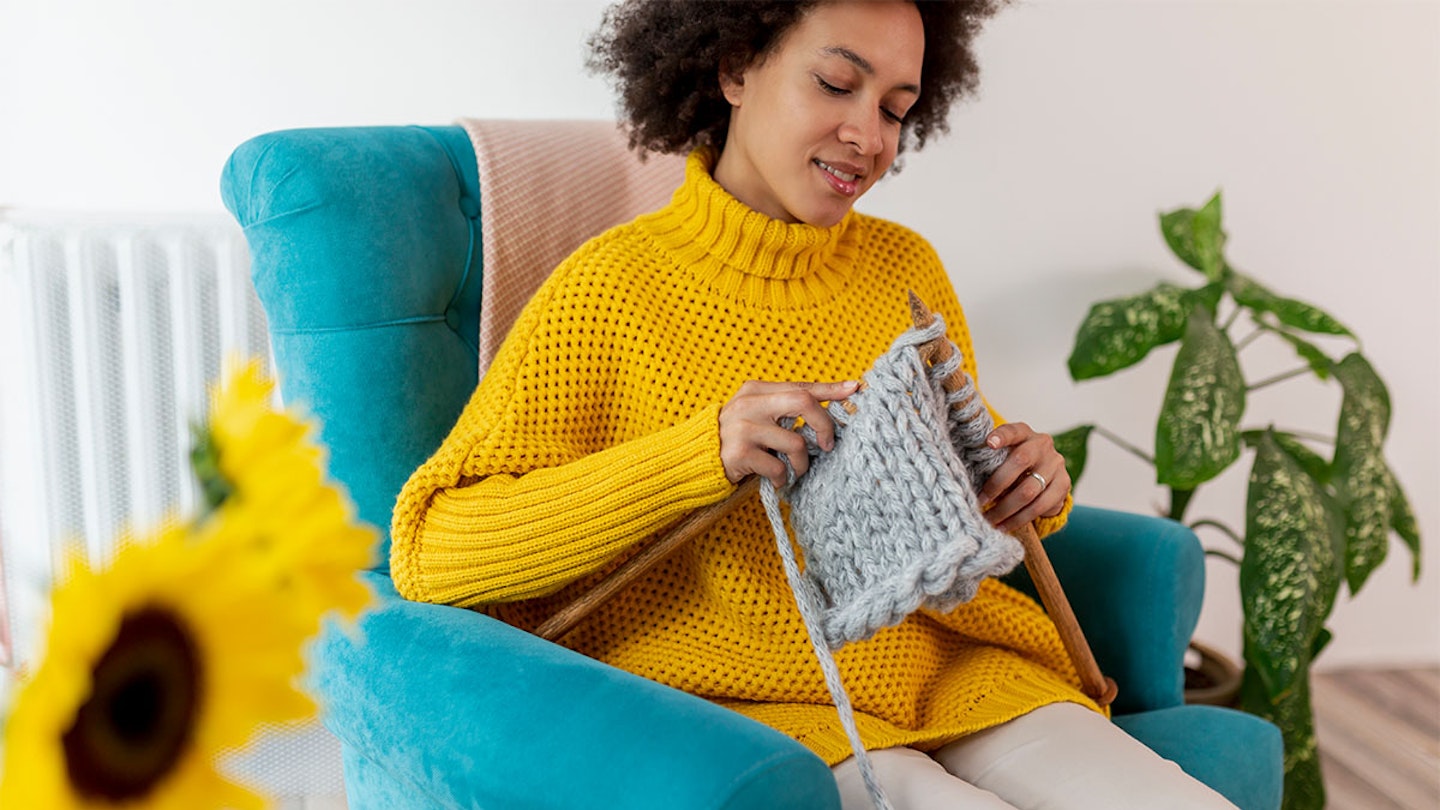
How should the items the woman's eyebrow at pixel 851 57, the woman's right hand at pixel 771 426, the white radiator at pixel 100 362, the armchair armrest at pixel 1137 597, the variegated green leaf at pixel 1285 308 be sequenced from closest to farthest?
1. the woman's right hand at pixel 771 426
2. the woman's eyebrow at pixel 851 57
3. the armchair armrest at pixel 1137 597
4. the white radiator at pixel 100 362
5. the variegated green leaf at pixel 1285 308

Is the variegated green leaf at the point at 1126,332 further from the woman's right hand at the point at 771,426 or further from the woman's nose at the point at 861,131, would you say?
the woman's right hand at the point at 771,426

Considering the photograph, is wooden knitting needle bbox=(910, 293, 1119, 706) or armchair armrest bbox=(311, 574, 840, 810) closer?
armchair armrest bbox=(311, 574, 840, 810)

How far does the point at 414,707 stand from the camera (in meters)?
0.95

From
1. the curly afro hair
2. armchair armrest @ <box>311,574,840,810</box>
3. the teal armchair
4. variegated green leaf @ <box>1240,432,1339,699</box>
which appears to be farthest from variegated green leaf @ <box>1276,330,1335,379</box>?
armchair armrest @ <box>311,574,840,810</box>

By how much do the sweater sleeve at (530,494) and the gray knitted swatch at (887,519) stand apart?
0.28 feet

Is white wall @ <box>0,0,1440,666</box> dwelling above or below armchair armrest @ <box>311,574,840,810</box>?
above

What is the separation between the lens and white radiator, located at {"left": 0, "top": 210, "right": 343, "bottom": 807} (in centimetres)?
148

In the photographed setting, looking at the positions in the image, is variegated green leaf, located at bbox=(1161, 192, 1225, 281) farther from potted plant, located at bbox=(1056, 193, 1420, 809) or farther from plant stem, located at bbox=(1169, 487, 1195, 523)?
plant stem, located at bbox=(1169, 487, 1195, 523)

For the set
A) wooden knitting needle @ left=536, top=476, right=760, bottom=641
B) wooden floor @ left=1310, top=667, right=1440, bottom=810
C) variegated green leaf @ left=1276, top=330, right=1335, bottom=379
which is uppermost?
variegated green leaf @ left=1276, top=330, right=1335, bottom=379

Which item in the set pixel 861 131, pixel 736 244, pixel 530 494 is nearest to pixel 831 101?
pixel 861 131

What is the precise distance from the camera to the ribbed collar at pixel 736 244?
1207 mm

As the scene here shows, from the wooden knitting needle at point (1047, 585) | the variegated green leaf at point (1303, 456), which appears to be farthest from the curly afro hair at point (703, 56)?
the variegated green leaf at point (1303, 456)

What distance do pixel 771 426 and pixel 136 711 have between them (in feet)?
2.44

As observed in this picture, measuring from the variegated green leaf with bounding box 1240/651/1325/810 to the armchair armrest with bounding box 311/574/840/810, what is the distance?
1.14 metres
